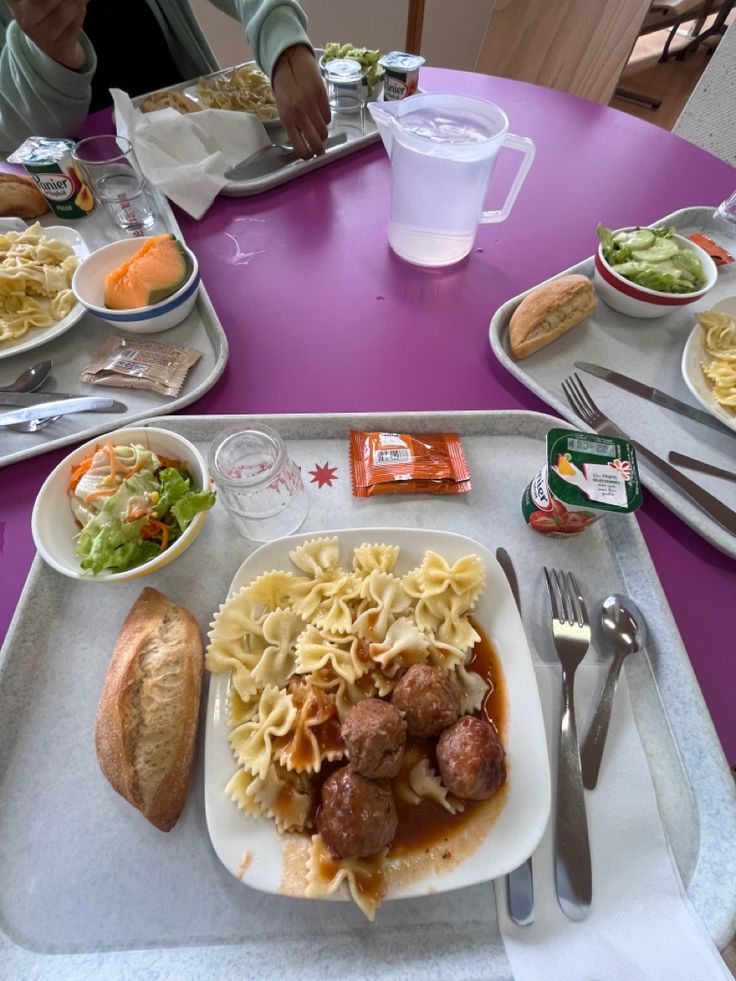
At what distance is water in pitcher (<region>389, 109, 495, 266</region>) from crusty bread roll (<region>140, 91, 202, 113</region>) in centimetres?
127

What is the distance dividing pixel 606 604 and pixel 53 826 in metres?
1.36

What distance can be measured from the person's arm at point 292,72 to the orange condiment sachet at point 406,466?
66.6 inches

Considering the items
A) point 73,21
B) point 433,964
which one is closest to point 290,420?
point 433,964

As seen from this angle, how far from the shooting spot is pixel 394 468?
141cm

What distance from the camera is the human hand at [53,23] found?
6.24 ft

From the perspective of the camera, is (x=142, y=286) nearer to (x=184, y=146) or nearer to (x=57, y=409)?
(x=57, y=409)

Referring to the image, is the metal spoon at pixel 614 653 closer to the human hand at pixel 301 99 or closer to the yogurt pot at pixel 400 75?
the human hand at pixel 301 99

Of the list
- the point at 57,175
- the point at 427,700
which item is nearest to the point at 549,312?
the point at 427,700

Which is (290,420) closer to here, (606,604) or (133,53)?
(606,604)

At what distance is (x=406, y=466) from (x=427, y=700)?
0.65 meters

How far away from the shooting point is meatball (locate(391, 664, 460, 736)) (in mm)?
1051

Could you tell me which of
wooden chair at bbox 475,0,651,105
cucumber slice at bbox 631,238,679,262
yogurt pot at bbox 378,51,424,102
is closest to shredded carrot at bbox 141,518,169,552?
cucumber slice at bbox 631,238,679,262

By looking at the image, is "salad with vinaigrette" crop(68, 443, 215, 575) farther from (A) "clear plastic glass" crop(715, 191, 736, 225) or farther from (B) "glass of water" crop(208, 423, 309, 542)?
(A) "clear plastic glass" crop(715, 191, 736, 225)

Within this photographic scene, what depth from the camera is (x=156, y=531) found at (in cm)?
123
